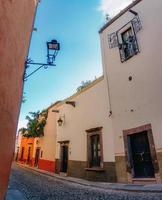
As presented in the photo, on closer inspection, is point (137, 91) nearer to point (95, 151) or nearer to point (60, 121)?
point (95, 151)

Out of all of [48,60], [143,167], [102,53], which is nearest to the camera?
[48,60]

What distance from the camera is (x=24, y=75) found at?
6.53 m

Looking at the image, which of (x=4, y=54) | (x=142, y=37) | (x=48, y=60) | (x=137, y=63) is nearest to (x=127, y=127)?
(x=137, y=63)

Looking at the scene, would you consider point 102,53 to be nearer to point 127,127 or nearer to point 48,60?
point 127,127

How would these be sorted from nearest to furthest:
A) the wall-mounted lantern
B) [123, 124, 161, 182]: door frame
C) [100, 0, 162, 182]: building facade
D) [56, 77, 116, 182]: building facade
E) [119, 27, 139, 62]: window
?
[123, 124, 161, 182]: door frame, [100, 0, 162, 182]: building facade, [119, 27, 139, 62]: window, [56, 77, 116, 182]: building facade, the wall-mounted lantern

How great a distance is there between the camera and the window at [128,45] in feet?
32.4

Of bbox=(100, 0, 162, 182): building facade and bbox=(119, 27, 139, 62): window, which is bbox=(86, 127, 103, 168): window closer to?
bbox=(100, 0, 162, 182): building facade

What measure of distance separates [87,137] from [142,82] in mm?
4596

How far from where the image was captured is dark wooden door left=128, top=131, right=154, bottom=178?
8.30 metres

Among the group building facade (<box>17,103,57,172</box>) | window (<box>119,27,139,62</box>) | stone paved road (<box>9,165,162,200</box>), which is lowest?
stone paved road (<box>9,165,162,200</box>)

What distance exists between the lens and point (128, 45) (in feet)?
33.9

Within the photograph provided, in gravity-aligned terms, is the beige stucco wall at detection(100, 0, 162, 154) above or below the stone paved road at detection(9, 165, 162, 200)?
above

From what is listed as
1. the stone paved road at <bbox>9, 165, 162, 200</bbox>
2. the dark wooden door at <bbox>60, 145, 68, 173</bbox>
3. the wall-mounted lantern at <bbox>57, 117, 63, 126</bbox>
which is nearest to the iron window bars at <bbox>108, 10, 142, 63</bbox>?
the stone paved road at <bbox>9, 165, 162, 200</bbox>

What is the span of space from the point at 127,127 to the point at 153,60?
310 cm
